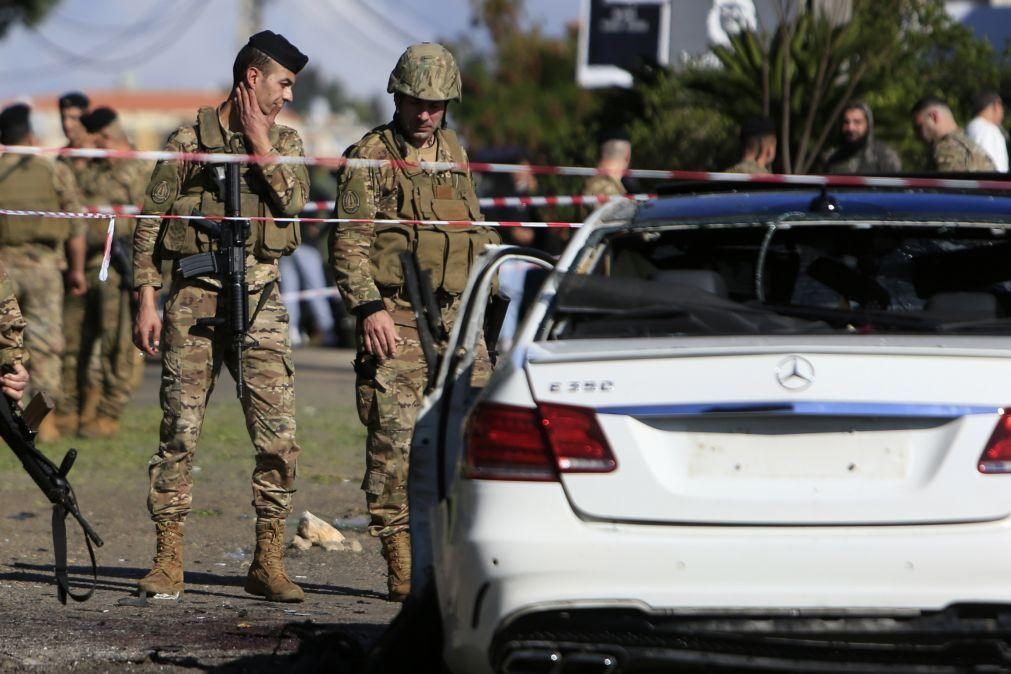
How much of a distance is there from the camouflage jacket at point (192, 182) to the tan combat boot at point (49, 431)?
5.58 m

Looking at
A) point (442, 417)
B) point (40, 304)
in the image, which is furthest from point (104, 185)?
point (442, 417)

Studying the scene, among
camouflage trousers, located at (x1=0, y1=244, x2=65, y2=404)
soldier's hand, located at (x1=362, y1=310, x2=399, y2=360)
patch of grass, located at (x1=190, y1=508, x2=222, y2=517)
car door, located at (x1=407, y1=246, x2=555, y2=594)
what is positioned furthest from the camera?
camouflage trousers, located at (x1=0, y1=244, x2=65, y2=404)

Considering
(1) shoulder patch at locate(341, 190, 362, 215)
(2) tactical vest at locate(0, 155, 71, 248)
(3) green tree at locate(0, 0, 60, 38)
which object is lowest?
(3) green tree at locate(0, 0, 60, 38)

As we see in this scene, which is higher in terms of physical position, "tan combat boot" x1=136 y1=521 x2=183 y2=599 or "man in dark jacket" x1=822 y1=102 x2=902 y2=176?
"man in dark jacket" x1=822 y1=102 x2=902 y2=176

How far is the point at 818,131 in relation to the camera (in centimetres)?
1566

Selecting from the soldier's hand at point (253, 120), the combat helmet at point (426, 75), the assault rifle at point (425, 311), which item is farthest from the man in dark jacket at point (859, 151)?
the assault rifle at point (425, 311)

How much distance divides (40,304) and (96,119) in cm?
168

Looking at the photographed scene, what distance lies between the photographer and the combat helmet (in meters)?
7.03

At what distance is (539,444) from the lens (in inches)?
171

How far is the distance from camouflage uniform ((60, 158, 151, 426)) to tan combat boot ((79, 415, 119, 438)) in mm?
35

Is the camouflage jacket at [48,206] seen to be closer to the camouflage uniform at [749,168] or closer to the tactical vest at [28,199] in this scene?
the tactical vest at [28,199]

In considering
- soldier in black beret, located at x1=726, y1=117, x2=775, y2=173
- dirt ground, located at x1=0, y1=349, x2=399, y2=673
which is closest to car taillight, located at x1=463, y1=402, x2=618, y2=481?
dirt ground, located at x1=0, y1=349, x2=399, y2=673

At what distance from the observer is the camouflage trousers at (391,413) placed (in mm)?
7043

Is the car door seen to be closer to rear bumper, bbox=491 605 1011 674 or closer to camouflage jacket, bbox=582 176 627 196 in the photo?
rear bumper, bbox=491 605 1011 674
